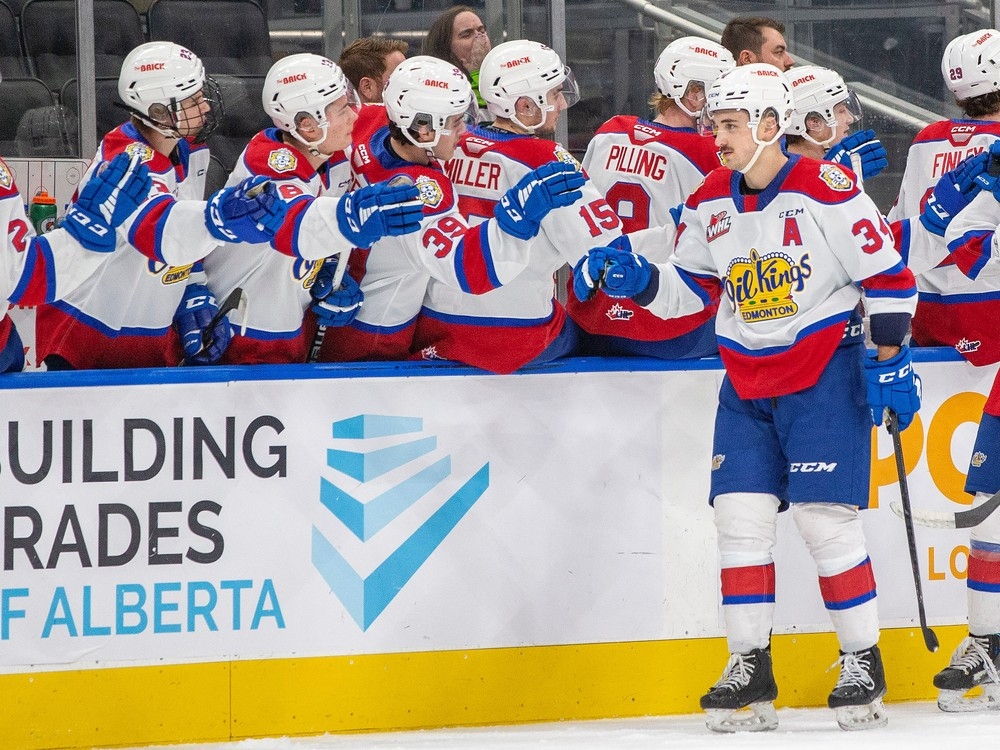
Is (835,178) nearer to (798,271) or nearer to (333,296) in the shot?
(798,271)

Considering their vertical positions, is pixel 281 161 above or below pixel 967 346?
above

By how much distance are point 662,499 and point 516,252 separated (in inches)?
28.0

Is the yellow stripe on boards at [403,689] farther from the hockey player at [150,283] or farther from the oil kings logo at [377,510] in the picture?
the hockey player at [150,283]

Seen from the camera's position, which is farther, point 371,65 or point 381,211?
point 371,65

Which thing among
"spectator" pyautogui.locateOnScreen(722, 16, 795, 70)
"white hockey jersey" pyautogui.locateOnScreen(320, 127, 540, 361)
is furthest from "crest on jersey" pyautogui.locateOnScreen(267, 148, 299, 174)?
"spectator" pyautogui.locateOnScreen(722, 16, 795, 70)

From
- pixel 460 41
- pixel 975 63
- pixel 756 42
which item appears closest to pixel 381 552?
pixel 460 41

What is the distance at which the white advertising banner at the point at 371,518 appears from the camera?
3088 millimetres

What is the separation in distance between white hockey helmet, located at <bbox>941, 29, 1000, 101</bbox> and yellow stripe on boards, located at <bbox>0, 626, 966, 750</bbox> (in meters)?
1.48

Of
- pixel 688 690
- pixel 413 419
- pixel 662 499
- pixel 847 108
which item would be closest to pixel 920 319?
pixel 847 108

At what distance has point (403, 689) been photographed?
3252 mm

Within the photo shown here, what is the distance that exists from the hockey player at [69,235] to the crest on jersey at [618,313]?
3.75 ft

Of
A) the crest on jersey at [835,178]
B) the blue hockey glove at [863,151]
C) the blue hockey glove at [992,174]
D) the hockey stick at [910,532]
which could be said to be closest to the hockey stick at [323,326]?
the crest on jersey at [835,178]

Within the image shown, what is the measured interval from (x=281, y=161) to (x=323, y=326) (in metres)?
0.41

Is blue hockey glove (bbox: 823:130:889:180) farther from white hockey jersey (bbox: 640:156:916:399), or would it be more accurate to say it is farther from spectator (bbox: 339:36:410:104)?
spectator (bbox: 339:36:410:104)
